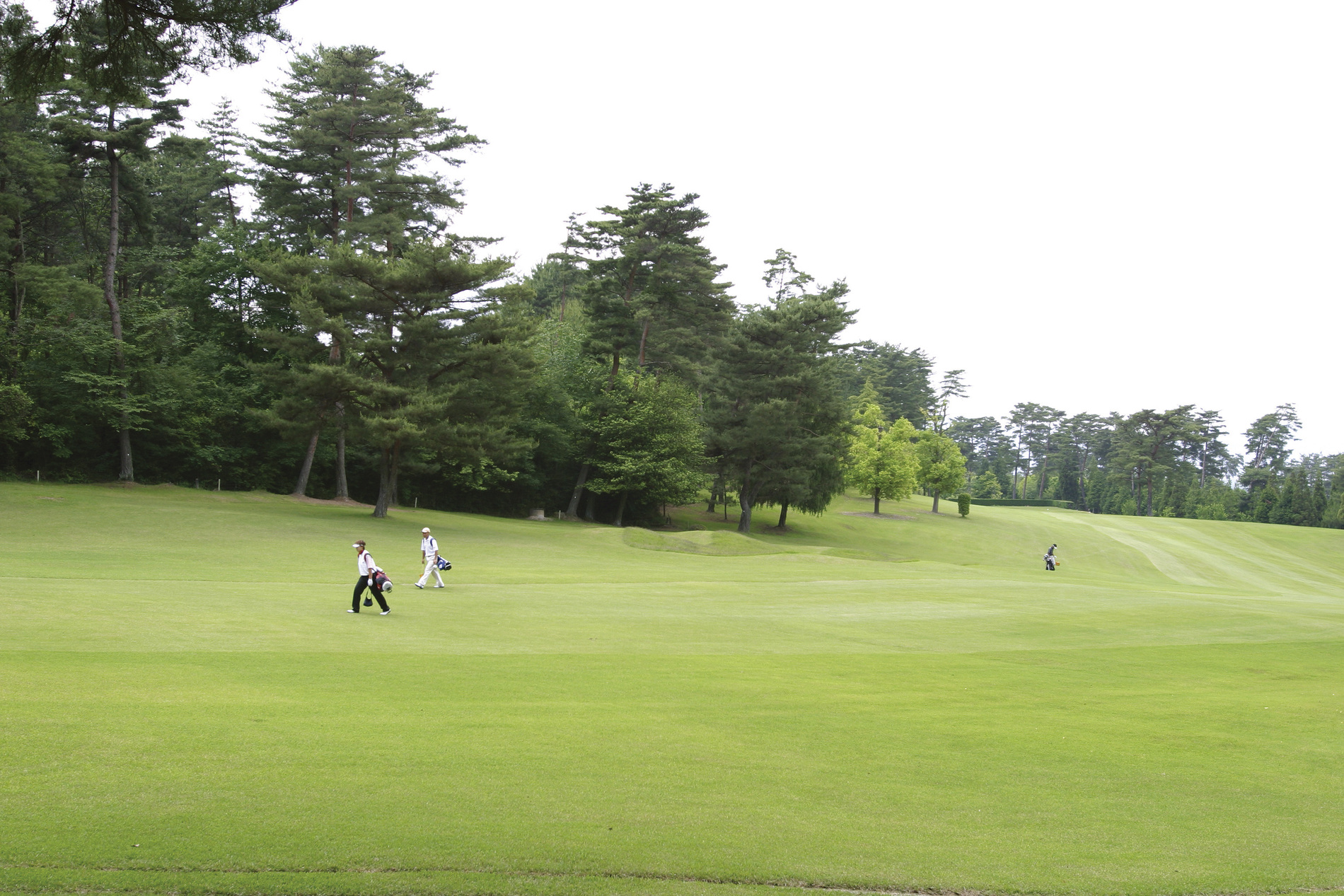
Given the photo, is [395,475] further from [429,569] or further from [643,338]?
[429,569]

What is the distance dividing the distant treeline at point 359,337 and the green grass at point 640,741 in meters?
19.2

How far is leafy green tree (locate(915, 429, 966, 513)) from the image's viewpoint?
8025cm

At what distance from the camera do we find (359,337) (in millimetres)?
41688

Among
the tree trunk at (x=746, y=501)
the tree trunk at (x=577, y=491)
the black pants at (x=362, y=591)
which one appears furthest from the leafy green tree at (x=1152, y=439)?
the black pants at (x=362, y=591)

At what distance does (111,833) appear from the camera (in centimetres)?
616

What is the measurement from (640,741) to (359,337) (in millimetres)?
36313

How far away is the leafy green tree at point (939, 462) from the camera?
8025 cm

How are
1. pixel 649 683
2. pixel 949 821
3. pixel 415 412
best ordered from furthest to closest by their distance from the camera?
pixel 415 412 < pixel 649 683 < pixel 949 821

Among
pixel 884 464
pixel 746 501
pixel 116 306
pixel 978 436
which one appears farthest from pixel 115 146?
pixel 978 436

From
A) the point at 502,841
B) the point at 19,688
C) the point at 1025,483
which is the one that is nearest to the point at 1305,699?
the point at 502,841

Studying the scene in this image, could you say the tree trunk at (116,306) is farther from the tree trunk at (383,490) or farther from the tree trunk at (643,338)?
the tree trunk at (643,338)

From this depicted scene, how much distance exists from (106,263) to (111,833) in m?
46.0

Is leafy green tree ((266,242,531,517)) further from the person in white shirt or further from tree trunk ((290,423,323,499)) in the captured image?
the person in white shirt

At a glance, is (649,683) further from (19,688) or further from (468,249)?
(468,249)
